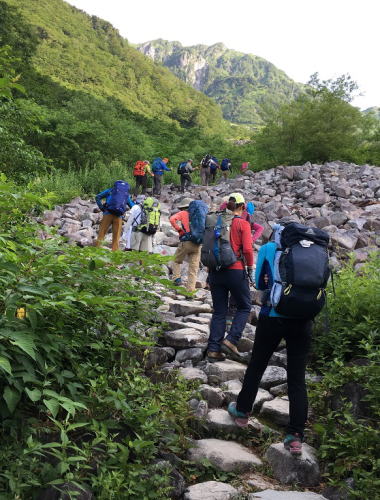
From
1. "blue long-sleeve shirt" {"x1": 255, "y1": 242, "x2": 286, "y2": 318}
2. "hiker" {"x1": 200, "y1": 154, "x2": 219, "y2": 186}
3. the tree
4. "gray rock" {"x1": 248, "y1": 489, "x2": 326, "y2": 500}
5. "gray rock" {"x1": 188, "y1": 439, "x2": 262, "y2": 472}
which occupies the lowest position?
"gray rock" {"x1": 188, "y1": 439, "x2": 262, "y2": 472}

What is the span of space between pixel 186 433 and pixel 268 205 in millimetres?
11849

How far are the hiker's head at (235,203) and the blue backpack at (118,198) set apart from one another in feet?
12.1

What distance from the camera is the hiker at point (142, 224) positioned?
314 inches

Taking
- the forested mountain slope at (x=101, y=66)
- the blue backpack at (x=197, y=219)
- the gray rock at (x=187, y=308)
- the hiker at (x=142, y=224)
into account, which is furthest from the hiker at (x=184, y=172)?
the forested mountain slope at (x=101, y=66)

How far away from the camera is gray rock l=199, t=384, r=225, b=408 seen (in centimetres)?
387

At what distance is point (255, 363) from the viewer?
3.45m

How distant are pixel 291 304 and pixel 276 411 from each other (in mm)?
1300

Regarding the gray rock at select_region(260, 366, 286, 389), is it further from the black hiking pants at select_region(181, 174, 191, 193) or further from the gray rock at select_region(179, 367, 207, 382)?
the black hiking pants at select_region(181, 174, 191, 193)

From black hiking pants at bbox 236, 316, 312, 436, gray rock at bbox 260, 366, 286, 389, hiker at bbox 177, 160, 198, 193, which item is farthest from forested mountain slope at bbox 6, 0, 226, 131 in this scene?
black hiking pants at bbox 236, 316, 312, 436

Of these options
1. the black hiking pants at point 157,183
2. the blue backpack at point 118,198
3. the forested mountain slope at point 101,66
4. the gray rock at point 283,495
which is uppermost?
the forested mountain slope at point 101,66

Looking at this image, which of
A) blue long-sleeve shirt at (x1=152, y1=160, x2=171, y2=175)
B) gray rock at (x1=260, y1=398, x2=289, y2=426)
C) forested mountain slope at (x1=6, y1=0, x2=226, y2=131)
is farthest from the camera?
forested mountain slope at (x1=6, y1=0, x2=226, y2=131)

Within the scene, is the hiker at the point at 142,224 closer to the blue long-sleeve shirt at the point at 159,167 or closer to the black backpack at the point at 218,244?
the black backpack at the point at 218,244

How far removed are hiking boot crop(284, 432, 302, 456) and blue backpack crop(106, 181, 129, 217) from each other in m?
6.04

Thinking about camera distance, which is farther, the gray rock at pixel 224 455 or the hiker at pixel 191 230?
the hiker at pixel 191 230
